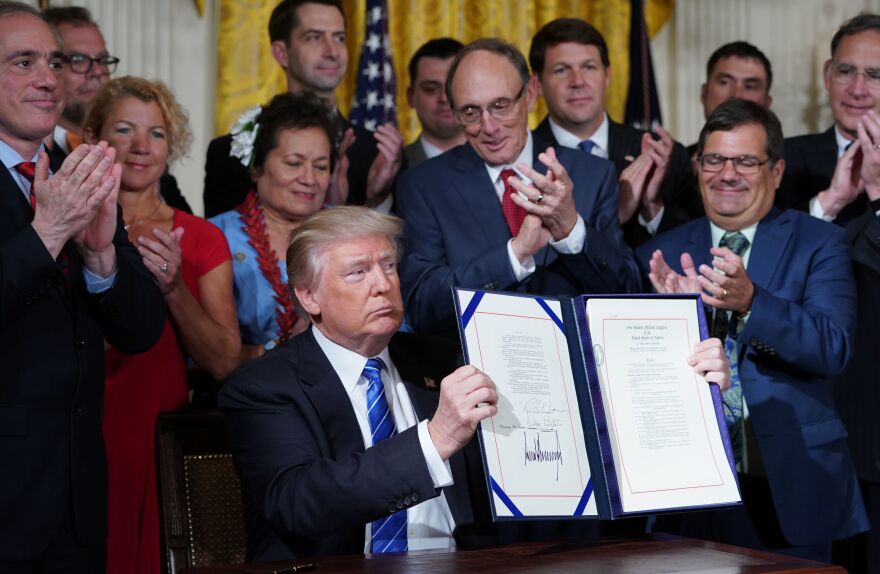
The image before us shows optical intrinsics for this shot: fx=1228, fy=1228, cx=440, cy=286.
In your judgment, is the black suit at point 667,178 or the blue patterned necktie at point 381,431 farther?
the black suit at point 667,178

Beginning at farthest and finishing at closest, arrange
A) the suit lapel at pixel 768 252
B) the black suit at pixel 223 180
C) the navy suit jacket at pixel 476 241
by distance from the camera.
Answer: the black suit at pixel 223 180 → the suit lapel at pixel 768 252 → the navy suit jacket at pixel 476 241

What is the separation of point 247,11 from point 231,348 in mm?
2724

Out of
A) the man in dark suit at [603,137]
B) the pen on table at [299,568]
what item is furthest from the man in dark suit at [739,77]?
the pen on table at [299,568]

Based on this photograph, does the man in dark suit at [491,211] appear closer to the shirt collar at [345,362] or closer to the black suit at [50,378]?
the shirt collar at [345,362]

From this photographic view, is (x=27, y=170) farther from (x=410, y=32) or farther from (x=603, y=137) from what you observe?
(x=410, y=32)

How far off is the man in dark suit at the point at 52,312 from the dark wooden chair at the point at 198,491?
19 cm

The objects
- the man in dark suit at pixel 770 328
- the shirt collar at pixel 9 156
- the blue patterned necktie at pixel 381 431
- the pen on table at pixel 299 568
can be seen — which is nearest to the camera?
the pen on table at pixel 299 568

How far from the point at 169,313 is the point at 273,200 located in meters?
0.64

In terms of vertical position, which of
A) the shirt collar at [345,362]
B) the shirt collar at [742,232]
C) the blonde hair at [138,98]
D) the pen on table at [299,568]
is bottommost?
the pen on table at [299,568]

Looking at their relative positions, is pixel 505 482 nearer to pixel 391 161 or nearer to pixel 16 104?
pixel 16 104

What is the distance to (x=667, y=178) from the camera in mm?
4676

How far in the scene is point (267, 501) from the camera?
2.72 metres

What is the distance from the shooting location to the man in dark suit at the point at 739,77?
5562 mm

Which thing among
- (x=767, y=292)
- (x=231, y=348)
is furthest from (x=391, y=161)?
(x=767, y=292)
